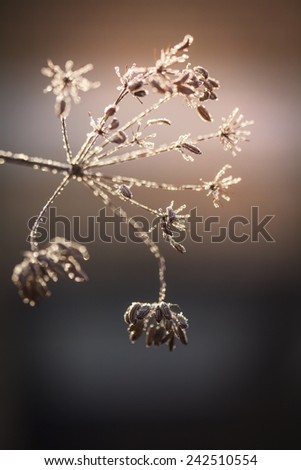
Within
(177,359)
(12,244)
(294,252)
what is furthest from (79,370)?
(294,252)

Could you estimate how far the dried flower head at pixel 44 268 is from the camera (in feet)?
1.86

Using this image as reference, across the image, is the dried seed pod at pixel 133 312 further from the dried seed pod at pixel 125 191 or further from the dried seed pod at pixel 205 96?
the dried seed pod at pixel 205 96

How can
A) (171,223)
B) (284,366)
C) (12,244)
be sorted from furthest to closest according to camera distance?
(284,366) → (12,244) → (171,223)

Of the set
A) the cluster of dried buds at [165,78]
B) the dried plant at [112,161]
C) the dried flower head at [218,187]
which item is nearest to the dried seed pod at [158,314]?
the dried plant at [112,161]

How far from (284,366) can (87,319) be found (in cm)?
94

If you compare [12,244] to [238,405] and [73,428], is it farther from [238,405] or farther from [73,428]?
[238,405]

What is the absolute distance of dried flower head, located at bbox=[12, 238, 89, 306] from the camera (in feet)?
1.86

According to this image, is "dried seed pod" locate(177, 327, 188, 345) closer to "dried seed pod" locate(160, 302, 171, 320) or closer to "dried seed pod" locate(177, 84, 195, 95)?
"dried seed pod" locate(160, 302, 171, 320)

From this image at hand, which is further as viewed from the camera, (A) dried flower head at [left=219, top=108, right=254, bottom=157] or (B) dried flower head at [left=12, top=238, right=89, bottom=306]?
(A) dried flower head at [left=219, top=108, right=254, bottom=157]

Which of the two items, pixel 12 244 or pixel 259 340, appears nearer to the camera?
pixel 12 244

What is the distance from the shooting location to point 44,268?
0.57m

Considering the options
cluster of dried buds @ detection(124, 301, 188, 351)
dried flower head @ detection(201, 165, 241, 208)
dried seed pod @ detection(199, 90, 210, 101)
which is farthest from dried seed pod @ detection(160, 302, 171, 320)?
dried seed pod @ detection(199, 90, 210, 101)

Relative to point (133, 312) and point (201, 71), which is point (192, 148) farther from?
point (133, 312)

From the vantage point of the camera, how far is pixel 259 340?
2842 millimetres
